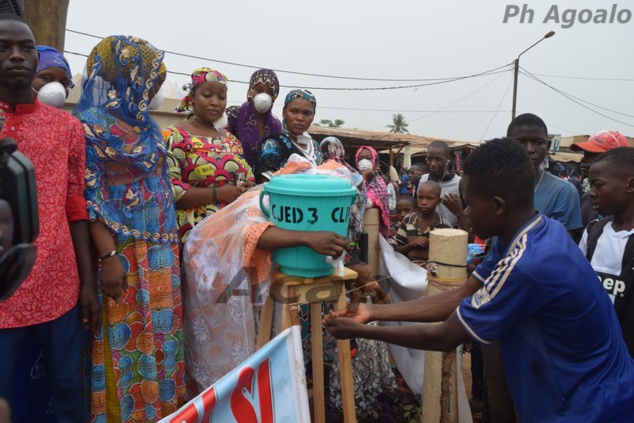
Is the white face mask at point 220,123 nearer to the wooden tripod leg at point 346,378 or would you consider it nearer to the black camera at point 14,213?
the wooden tripod leg at point 346,378

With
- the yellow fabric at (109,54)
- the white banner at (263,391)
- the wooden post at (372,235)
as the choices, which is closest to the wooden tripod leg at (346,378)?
the white banner at (263,391)

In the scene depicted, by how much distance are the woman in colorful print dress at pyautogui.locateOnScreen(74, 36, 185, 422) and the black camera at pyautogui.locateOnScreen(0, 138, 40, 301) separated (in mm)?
1263

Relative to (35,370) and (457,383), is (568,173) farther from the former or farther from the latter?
(35,370)

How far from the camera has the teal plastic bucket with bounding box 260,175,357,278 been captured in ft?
5.84

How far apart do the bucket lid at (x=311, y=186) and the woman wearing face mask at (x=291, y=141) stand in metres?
0.96

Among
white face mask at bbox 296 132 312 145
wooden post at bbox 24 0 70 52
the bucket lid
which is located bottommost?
the bucket lid

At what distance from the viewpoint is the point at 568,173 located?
16469 mm

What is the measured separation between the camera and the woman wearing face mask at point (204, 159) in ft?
8.36

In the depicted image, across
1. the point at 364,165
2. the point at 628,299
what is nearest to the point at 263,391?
the point at 628,299

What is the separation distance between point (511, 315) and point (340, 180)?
2.62ft

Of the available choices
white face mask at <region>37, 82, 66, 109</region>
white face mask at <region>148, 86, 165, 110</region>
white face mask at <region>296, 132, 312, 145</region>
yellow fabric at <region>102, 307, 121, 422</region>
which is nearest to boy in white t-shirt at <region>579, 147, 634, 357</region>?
white face mask at <region>296, 132, 312, 145</region>

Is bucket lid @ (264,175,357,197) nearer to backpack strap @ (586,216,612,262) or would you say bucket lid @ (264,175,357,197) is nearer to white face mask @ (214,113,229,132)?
white face mask @ (214,113,229,132)

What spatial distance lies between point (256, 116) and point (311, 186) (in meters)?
1.68

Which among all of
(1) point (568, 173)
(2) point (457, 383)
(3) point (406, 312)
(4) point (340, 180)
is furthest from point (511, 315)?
(1) point (568, 173)
